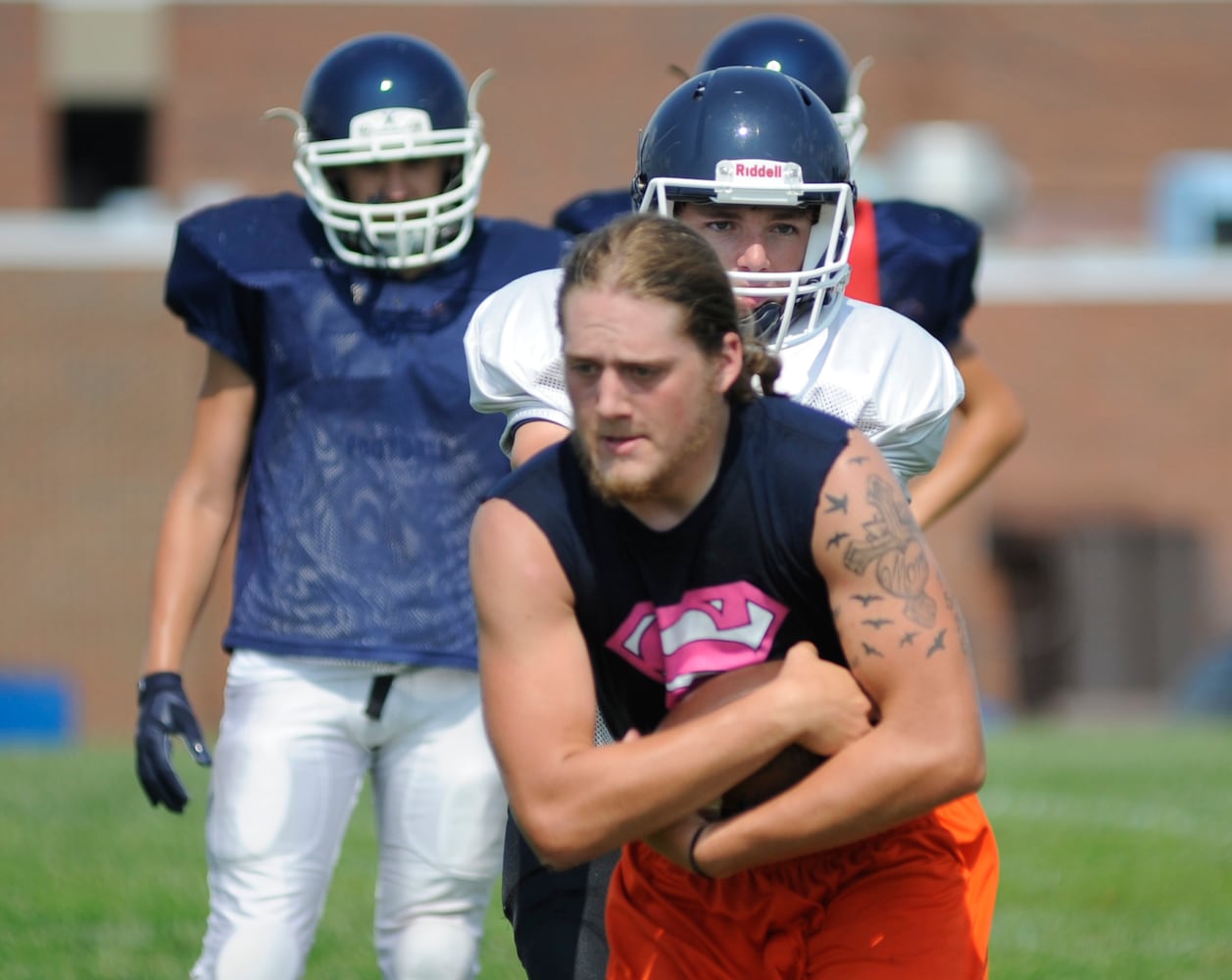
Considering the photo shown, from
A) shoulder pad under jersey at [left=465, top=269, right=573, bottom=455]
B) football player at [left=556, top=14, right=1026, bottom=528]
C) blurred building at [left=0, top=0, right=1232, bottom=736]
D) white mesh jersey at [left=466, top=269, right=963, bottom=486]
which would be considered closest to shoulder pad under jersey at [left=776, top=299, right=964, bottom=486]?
white mesh jersey at [left=466, top=269, right=963, bottom=486]

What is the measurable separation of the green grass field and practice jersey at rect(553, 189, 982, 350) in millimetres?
2172

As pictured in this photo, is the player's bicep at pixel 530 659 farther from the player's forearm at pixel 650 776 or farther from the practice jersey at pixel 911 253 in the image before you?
the practice jersey at pixel 911 253

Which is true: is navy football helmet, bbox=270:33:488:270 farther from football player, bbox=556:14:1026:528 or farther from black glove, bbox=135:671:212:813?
black glove, bbox=135:671:212:813

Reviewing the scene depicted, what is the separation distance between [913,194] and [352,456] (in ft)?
72.6

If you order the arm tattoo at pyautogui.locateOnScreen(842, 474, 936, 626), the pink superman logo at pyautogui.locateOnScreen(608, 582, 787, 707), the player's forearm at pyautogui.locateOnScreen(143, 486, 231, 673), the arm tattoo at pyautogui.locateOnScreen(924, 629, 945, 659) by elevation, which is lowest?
the player's forearm at pyautogui.locateOnScreen(143, 486, 231, 673)

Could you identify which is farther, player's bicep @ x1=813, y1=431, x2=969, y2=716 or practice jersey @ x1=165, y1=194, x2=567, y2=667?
practice jersey @ x1=165, y1=194, x2=567, y2=667

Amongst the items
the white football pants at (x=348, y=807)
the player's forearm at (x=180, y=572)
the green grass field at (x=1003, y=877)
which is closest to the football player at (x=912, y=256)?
the player's forearm at (x=180, y=572)

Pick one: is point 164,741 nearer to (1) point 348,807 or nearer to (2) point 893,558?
(1) point 348,807

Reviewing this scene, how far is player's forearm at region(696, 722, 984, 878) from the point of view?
301cm

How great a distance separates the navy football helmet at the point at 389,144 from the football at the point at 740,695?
179cm

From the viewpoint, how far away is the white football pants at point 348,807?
169 inches

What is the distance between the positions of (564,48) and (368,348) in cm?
2412

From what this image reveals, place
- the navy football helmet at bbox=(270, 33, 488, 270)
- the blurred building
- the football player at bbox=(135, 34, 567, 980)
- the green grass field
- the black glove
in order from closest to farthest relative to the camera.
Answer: the football player at bbox=(135, 34, 567, 980)
the black glove
the navy football helmet at bbox=(270, 33, 488, 270)
the green grass field
the blurred building

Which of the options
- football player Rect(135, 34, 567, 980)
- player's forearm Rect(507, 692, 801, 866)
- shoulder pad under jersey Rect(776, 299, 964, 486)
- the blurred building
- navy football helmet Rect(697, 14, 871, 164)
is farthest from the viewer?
the blurred building
